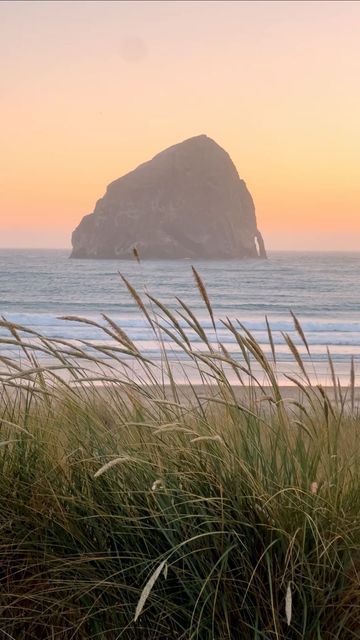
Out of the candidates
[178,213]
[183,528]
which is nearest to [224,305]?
[183,528]

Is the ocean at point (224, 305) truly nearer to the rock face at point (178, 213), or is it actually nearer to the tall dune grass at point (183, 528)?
the tall dune grass at point (183, 528)

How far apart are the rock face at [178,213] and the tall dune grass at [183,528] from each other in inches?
4184

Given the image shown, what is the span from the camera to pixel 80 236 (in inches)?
4727

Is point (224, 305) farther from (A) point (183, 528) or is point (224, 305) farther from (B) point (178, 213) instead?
(B) point (178, 213)

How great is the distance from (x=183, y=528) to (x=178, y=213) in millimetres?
118735

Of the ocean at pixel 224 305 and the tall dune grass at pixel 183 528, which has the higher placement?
the tall dune grass at pixel 183 528

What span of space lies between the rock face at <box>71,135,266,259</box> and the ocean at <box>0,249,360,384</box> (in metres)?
53.7

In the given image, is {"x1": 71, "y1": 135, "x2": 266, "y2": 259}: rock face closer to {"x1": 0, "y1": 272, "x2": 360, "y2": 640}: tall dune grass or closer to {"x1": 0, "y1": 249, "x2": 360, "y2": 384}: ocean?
{"x1": 0, "y1": 249, "x2": 360, "y2": 384}: ocean

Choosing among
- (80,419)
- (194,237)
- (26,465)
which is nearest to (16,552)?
(26,465)

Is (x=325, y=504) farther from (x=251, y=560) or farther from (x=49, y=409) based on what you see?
(x=49, y=409)

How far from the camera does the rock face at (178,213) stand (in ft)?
378

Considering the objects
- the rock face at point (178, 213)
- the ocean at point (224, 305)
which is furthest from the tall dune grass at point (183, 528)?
the rock face at point (178, 213)

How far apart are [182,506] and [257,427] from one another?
0.33 m

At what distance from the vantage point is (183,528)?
221cm
